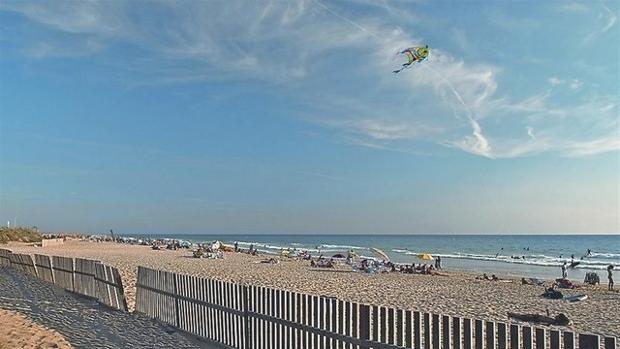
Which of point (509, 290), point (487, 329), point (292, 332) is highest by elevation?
point (487, 329)

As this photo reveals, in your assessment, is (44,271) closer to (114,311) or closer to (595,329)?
(114,311)

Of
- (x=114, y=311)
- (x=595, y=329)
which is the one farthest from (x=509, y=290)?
(x=114, y=311)

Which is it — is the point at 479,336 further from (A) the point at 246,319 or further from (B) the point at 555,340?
(A) the point at 246,319

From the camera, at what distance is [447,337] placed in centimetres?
519

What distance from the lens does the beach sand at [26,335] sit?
361 inches

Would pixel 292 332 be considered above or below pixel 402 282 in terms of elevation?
above

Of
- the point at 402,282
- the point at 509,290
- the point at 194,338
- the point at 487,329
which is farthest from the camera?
the point at 402,282

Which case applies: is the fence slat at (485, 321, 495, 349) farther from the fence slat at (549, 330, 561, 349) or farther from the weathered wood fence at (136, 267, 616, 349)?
the fence slat at (549, 330, 561, 349)

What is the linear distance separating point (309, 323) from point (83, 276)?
10.3 metres

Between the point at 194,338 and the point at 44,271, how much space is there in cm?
1137

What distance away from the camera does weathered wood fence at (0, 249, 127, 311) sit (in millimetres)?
13086

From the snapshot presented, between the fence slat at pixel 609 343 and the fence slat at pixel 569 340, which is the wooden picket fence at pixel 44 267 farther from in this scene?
the fence slat at pixel 609 343

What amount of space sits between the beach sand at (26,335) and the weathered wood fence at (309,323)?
78.5 inches

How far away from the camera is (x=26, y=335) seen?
32.6ft
